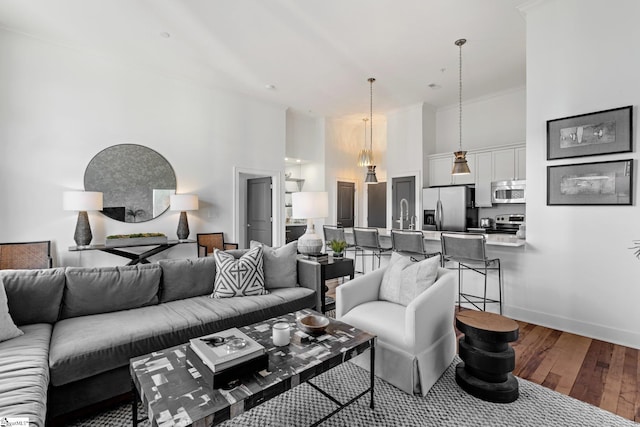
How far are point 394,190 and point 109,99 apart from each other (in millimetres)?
5347

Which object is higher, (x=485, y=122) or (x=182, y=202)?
(x=485, y=122)

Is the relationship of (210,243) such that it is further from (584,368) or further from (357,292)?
(584,368)

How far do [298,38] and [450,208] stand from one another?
394 cm

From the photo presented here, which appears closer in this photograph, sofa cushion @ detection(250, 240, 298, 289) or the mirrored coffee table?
the mirrored coffee table

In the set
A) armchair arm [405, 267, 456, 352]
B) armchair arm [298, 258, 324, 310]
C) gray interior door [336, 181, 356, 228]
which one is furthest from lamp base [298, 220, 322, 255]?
gray interior door [336, 181, 356, 228]

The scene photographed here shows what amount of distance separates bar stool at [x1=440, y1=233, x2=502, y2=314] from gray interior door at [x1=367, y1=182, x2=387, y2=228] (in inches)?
144

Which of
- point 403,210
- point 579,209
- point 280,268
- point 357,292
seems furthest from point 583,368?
point 403,210

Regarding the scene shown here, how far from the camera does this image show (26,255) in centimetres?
367

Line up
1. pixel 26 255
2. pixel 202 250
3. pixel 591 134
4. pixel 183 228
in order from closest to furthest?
1. pixel 591 134
2. pixel 26 255
3. pixel 183 228
4. pixel 202 250

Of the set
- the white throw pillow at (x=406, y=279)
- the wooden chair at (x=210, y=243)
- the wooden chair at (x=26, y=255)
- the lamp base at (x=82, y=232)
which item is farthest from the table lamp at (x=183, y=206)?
the white throw pillow at (x=406, y=279)

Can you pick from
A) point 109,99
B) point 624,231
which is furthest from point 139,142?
point 624,231

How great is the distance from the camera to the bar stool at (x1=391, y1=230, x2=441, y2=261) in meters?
3.75

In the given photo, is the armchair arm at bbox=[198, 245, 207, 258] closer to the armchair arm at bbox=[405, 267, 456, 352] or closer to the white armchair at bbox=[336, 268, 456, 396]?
the white armchair at bbox=[336, 268, 456, 396]

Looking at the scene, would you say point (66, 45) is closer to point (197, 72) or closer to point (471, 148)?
point (197, 72)
